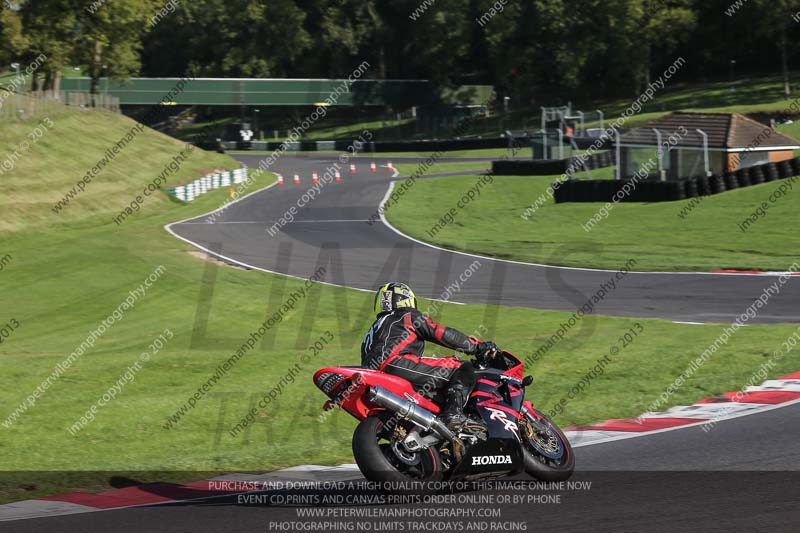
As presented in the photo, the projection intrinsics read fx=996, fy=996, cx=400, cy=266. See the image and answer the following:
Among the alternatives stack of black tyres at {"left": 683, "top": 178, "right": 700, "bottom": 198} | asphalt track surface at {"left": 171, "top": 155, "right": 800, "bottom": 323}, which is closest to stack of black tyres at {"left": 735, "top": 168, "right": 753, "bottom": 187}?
stack of black tyres at {"left": 683, "top": 178, "right": 700, "bottom": 198}

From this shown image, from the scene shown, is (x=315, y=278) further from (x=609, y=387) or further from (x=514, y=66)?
(x=514, y=66)

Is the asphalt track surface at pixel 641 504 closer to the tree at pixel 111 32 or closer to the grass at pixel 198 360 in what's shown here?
the grass at pixel 198 360

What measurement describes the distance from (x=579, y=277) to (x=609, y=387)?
11.7 meters

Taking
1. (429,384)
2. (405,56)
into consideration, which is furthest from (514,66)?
(429,384)

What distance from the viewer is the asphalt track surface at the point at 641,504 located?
264 inches

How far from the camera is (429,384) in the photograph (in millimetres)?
8000

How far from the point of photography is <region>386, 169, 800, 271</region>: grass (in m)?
26.4

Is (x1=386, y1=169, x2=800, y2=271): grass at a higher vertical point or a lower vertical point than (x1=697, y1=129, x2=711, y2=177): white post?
lower

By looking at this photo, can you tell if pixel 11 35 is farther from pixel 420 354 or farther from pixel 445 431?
pixel 445 431

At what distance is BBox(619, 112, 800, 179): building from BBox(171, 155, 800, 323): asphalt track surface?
604 cm

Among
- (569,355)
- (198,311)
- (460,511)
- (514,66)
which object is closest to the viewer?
(460,511)

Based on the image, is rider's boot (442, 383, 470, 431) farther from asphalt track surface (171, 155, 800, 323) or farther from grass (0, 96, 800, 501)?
asphalt track surface (171, 155, 800, 323)

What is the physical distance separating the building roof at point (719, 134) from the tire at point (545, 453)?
29.6 meters

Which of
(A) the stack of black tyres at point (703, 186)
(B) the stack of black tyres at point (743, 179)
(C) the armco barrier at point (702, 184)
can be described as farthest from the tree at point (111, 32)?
(B) the stack of black tyres at point (743, 179)
